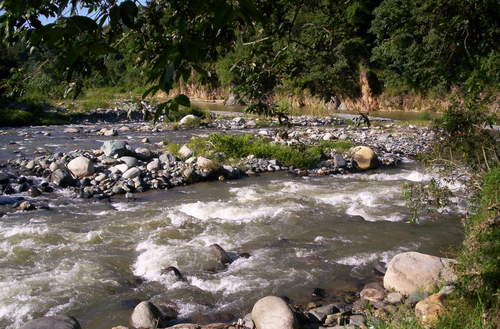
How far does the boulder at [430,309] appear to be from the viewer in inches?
148

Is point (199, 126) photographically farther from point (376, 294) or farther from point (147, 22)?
point (147, 22)

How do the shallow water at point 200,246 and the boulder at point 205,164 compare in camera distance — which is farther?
the boulder at point 205,164

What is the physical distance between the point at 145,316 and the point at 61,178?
276 inches

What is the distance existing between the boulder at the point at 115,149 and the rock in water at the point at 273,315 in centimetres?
953

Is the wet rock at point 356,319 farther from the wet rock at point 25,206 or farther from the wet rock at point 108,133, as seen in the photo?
the wet rock at point 108,133

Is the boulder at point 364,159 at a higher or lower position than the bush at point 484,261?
lower

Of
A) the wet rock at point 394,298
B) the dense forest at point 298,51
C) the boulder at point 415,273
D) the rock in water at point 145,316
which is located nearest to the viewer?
the dense forest at point 298,51

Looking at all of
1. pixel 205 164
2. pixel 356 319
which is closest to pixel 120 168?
pixel 205 164

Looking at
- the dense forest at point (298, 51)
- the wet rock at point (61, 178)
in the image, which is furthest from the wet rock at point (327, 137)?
the dense forest at point (298, 51)

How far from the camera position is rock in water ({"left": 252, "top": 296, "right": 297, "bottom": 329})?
14.0ft

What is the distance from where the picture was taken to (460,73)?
14.5 feet

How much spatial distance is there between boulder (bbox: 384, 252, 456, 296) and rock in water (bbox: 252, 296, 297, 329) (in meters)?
1.66

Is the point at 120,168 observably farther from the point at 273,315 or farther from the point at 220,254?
the point at 273,315

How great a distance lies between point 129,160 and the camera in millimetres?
12172
